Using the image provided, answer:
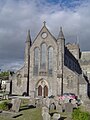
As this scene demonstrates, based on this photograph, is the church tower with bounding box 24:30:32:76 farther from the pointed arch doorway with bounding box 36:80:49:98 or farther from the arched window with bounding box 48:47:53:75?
the arched window with bounding box 48:47:53:75

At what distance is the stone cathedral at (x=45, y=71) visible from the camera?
47562 millimetres

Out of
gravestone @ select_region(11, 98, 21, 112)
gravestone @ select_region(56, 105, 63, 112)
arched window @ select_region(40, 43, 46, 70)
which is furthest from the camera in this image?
arched window @ select_region(40, 43, 46, 70)

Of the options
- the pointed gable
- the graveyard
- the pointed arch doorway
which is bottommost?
the graveyard

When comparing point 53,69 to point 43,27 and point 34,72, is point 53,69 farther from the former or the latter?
point 43,27

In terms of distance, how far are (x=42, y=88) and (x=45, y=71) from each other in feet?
12.3

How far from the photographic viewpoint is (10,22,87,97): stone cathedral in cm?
4756

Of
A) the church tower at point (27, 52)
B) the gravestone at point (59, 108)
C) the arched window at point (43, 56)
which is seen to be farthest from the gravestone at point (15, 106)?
the arched window at point (43, 56)

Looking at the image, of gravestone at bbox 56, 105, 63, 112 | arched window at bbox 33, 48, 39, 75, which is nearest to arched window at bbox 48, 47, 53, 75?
arched window at bbox 33, 48, 39, 75

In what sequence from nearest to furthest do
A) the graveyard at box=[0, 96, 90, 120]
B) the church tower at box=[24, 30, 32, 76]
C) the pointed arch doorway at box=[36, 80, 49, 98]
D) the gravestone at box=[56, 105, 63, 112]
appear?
the graveyard at box=[0, 96, 90, 120] < the gravestone at box=[56, 105, 63, 112] < the pointed arch doorway at box=[36, 80, 49, 98] < the church tower at box=[24, 30, 32, 76]

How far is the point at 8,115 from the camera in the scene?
20750 millimetres

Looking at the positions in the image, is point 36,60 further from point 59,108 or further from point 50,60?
point 59,108

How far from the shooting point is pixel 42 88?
49.8 metres

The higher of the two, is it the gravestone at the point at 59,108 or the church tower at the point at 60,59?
the church tower at the point at 60,59

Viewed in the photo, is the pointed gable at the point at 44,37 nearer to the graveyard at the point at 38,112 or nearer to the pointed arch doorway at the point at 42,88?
the pointed arch doorway at the point at 42,88
